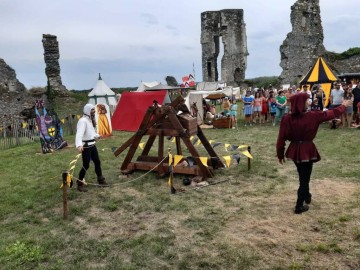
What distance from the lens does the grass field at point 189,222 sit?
4.33 m

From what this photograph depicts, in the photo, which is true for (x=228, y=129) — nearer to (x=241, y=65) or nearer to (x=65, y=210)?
(x=65, y=210)

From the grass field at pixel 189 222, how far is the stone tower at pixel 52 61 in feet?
57.7

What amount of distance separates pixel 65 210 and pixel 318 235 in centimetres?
398

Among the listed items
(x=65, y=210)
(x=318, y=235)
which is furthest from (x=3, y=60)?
(x=318, y=235)

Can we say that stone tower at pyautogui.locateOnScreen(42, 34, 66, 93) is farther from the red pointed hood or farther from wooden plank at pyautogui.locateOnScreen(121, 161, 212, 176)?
the red pointed hood

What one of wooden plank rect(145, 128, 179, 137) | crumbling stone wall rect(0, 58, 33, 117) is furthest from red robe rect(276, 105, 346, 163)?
crumbling stone wall rect(0, 58, 33, 117)

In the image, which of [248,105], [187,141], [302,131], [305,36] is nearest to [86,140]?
[187,141]

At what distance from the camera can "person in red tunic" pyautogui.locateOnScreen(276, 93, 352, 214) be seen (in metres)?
5.29

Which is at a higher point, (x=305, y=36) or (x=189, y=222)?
(x=305, y=36)

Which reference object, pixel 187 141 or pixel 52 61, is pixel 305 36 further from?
pixel 187 141

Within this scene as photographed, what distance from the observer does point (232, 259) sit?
13.9ft

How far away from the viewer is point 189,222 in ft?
17.8

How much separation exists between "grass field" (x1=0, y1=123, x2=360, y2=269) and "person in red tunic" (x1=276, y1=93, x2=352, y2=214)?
640 mm

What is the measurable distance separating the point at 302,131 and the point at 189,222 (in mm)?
2228
